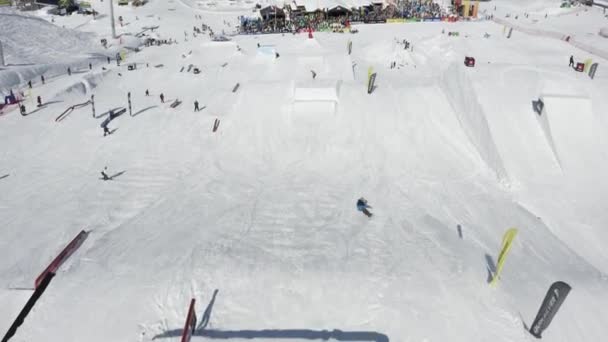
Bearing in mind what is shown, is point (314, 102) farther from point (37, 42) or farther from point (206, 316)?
point (37, 42)

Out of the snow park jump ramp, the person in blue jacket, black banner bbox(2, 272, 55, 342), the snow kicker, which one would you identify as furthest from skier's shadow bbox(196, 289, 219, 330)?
the snow kicker

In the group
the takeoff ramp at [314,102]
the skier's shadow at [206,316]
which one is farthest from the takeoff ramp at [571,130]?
the skier's shadow at [206,316]

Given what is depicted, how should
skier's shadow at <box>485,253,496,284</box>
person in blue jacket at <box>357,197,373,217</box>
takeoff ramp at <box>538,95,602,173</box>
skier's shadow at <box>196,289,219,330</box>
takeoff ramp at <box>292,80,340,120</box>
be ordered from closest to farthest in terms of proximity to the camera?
1. skier's shadow at <box>196,289,219,330</box>
2. skier's shadow at <box>485,253,496,284</box>
3. person in blue jacket at <box>357,197,373,217</box>
4. takeoff ramp at <box>538,95,602,173</box>
5. takeoff ramp at <box>292,80,340,120</box>

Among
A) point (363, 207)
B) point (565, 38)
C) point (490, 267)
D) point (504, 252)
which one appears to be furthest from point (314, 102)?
point (565, 38)

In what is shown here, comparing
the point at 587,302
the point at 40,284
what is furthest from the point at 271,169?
the point at 587,302

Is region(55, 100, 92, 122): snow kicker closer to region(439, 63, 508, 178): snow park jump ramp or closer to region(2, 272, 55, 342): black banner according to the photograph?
region(2, 272, 55, 342): black banner

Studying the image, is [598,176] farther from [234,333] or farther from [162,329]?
[162,329]

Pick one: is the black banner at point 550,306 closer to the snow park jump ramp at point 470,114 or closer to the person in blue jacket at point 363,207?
the person in blue jacket at point 363,207
